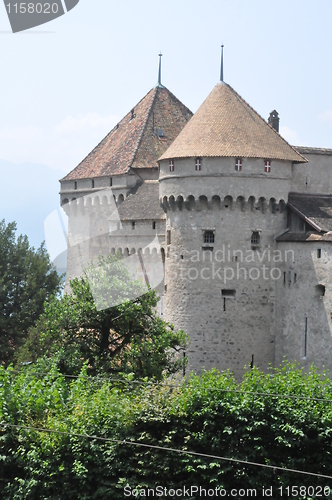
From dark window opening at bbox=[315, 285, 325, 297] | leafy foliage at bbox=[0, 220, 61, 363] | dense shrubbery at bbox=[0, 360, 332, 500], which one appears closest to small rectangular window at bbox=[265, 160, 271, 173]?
dark window opening at bbox=[315, 285, 325, 297]

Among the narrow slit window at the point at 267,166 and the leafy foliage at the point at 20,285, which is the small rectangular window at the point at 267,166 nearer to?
the narrow slit window at the point at 267,166

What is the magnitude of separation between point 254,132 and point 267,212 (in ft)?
12.0

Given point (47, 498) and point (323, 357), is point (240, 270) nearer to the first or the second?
point (323, 357)

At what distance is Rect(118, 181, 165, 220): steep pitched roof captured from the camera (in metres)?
49.6

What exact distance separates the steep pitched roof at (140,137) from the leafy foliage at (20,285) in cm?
572

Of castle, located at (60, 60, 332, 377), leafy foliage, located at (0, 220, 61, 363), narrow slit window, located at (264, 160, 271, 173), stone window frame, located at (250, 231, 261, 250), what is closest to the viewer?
castle, located at (60, 60, 332, 377)

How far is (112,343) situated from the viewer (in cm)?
4084

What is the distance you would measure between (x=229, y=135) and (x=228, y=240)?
4.69 metres

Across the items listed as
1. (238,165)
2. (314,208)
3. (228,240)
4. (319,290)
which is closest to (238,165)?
(238,165)

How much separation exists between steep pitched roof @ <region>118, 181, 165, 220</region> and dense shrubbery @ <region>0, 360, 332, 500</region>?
17487 millimetres

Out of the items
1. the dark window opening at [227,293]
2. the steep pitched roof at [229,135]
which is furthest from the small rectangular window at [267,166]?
the dark window opening at [227,293]

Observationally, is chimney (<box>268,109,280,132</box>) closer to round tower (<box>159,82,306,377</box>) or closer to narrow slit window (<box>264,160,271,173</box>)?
round tower (<box>159,82,306,377</box>)

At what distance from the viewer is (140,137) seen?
5538 centimetres

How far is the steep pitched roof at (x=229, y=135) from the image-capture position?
4450 cm
